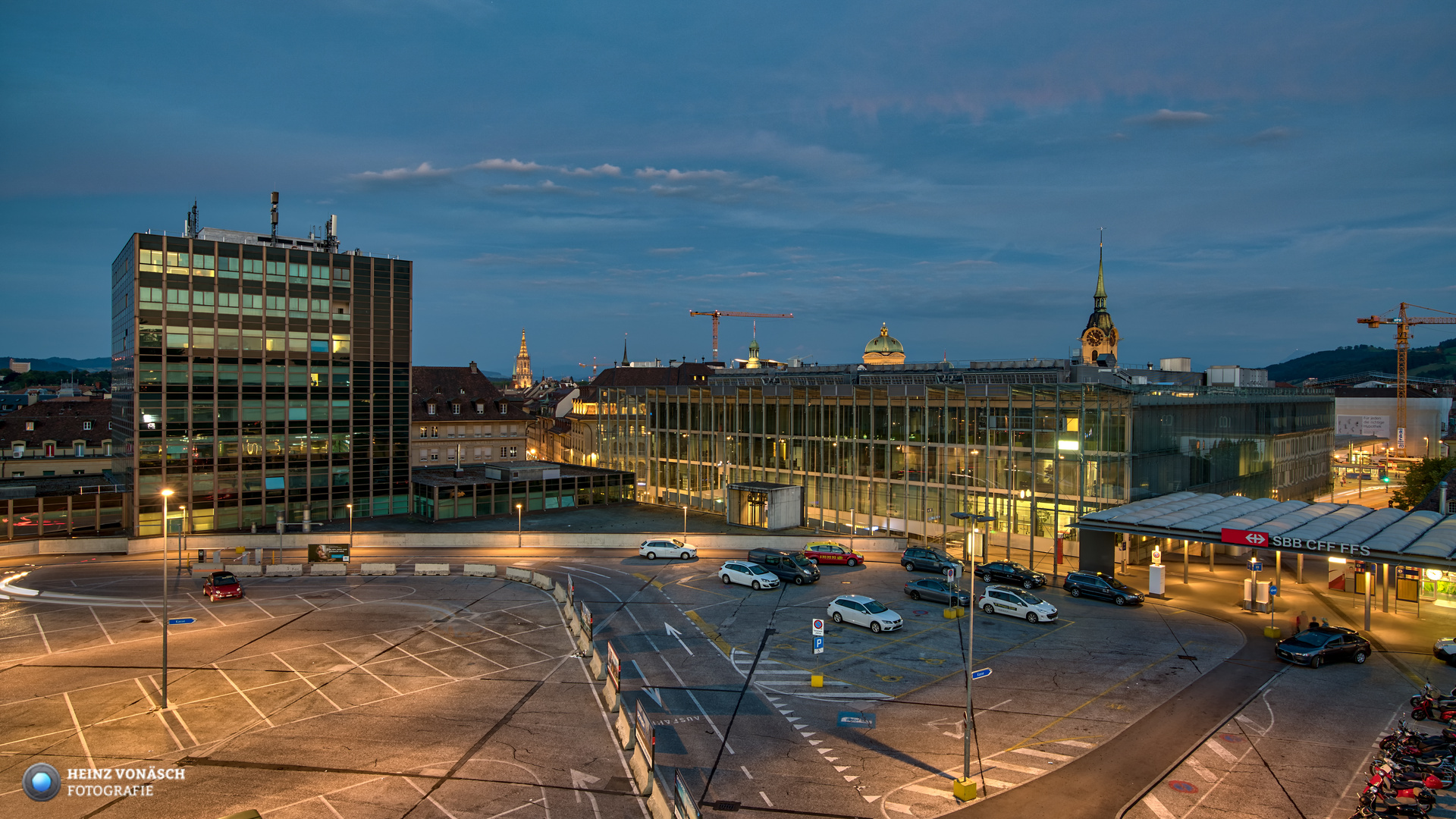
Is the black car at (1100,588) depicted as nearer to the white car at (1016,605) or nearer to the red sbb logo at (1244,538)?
the white car at (1016,605)

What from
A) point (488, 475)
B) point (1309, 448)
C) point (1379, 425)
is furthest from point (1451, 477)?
point (1379, 425)

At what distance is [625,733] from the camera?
25.0m

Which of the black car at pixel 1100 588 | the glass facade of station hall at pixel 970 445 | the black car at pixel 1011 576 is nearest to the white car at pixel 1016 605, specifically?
the black car at pixel 1100 588

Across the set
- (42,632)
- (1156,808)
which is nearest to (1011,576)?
(1156,808)

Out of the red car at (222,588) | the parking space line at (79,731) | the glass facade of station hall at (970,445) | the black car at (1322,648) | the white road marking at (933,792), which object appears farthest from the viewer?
the glass facade of station hall at (970,445)

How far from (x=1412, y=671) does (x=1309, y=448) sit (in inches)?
2261

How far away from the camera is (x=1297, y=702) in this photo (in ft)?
94.3

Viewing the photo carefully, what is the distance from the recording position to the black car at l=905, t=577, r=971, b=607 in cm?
4191

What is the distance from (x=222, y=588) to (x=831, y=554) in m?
36.5

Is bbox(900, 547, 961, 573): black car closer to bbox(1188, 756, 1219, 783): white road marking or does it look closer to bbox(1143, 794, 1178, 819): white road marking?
bbox(1188, 756, 1219, 783): white road marking

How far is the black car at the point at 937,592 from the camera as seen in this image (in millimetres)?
41906

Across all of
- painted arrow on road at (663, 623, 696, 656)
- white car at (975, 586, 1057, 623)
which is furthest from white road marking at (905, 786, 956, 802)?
white car at (975, 586, 1057, 623)

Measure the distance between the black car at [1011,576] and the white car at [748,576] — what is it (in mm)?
12524

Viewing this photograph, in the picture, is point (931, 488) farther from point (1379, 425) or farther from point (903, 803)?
point (1379, 425)
